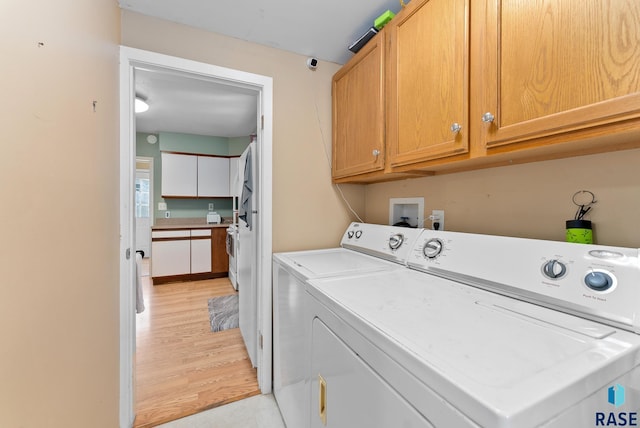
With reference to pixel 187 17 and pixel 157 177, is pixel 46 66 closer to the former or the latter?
pixel 187 17

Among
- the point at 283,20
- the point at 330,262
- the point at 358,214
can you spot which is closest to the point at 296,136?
the point at 283,20

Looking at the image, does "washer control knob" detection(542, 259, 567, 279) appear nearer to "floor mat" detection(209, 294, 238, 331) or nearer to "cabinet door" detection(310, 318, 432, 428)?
"cabinet door" detection(310, 318, 432, 428)

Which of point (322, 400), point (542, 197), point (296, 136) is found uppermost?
point (296, 136)

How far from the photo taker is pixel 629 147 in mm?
786

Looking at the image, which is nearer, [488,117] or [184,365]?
[488,117]

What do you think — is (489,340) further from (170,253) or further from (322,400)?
(170,253)

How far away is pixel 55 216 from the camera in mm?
746

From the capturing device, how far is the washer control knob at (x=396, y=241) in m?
1.35

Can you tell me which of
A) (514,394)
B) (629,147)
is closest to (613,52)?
(629,147)

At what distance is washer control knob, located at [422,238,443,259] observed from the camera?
3.71ft

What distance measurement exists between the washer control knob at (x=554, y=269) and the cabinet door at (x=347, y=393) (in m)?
0.61

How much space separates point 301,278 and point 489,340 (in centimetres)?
74

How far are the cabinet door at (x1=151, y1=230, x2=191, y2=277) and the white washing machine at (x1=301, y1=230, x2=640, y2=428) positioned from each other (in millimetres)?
3598

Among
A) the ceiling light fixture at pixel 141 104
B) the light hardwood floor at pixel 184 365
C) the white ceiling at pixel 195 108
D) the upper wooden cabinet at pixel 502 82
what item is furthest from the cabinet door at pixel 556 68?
the ceiling light fixture at pixel 141 104
